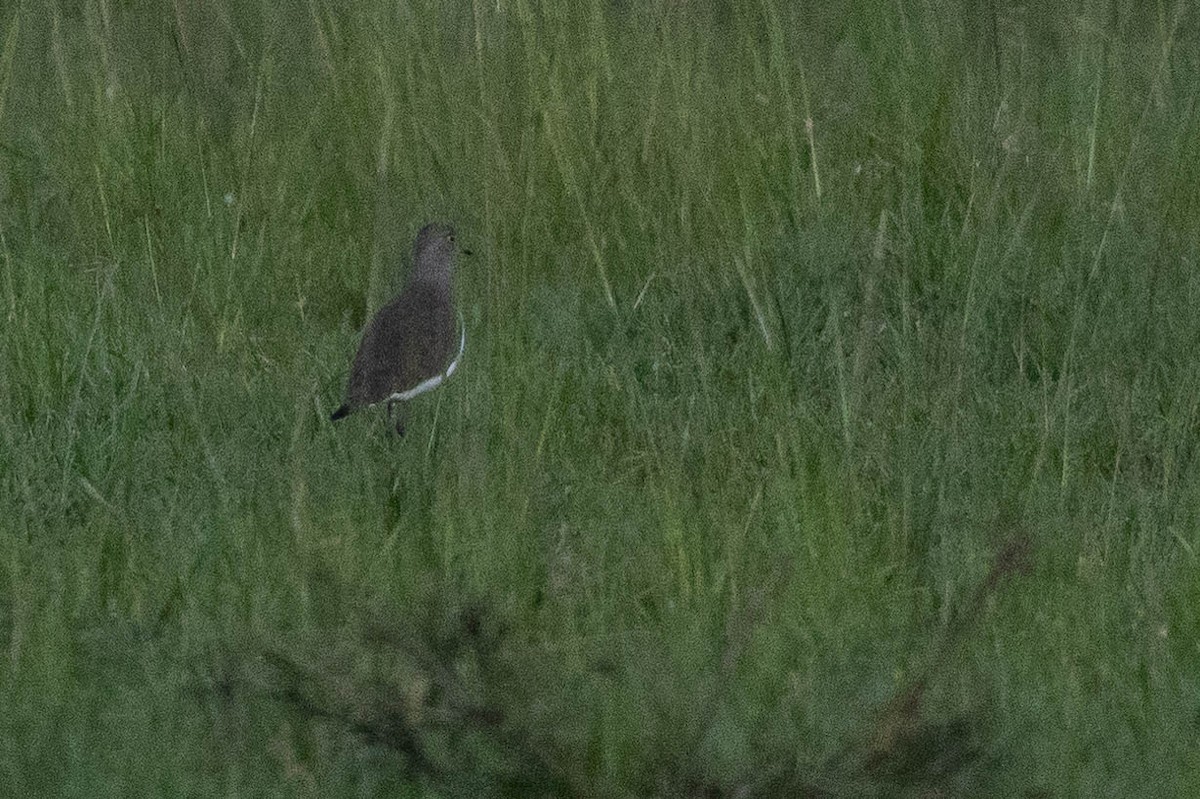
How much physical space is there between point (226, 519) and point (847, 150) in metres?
2.18

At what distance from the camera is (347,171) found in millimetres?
5277

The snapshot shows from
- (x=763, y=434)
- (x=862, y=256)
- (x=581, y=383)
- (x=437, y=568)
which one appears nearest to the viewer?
(x=437, y=568)

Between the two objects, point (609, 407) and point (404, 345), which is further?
point (404, 345)

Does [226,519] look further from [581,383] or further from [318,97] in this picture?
[318,97]

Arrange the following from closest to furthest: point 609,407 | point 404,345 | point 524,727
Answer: point 524,727 → point 609,407 → point 404,345

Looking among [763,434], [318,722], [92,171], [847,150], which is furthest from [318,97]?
[318,722]

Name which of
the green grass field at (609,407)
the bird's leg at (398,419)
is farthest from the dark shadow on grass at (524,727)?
the bird's leg at (398,419)

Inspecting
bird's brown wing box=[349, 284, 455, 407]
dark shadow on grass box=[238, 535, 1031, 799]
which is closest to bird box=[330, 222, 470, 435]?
bird's brown wing box=[349, 284, 455, 407]

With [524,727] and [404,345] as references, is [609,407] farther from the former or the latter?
[524,727]

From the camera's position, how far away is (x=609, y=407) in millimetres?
4238

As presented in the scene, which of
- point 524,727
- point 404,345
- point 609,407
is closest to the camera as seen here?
point 524,727

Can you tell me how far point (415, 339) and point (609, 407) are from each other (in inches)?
18.7

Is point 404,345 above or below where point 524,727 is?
below

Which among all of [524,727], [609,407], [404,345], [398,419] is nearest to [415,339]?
[404,345]
